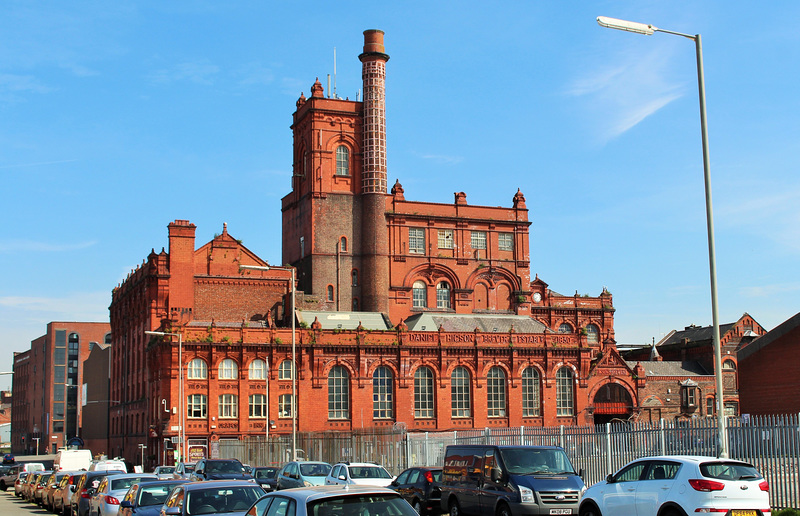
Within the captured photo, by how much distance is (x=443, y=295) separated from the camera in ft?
260

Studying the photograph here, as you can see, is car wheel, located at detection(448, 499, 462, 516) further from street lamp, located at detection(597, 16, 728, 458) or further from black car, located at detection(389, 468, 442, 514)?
street lamp, located at detection(597, 16, 728, 458)

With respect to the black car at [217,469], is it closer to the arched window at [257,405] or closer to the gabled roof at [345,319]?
the arched window at [257,405]

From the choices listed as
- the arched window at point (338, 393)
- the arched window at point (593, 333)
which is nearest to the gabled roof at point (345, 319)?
the arched window at point (338, 393)

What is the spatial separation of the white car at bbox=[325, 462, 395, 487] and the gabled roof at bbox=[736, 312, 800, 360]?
15.9m

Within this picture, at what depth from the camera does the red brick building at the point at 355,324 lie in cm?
6419

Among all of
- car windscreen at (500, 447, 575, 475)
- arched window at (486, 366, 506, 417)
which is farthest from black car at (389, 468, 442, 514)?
arched window at (486, 366, 506, 417)

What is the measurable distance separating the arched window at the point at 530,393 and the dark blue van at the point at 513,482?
47511 millimetres

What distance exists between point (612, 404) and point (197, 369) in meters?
34.1

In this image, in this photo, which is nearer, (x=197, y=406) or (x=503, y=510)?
(x=503, y=510)

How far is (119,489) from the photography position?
78.4 feet

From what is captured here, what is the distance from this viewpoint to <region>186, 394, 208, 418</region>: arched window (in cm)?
6241

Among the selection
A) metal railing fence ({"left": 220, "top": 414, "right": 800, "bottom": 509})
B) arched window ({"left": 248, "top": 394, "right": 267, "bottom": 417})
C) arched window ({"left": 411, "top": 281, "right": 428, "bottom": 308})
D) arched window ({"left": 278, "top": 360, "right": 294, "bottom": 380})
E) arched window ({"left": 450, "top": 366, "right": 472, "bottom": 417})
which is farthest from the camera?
arched window ({"left": 411, "top": 281, "right": 428, "bottom": 308})

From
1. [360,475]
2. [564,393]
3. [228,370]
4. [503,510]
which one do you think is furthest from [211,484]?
[564,393]

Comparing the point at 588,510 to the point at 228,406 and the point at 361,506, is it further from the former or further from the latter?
the point at 228,406
